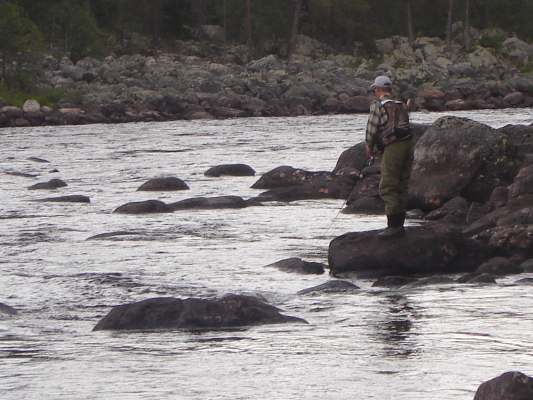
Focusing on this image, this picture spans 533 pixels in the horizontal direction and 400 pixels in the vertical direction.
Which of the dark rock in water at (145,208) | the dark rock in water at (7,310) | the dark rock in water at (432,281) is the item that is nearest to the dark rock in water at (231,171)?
the dark rock in water at (145,208)

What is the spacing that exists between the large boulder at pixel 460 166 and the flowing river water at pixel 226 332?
868 mm

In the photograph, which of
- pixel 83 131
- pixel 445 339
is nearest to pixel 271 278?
pixel 445 339

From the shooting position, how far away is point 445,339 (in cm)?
591

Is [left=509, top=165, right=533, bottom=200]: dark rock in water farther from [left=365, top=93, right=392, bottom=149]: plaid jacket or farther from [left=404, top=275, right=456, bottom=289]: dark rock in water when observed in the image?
[left=404, top=275, right=456, bottom=289]: dark rock in water

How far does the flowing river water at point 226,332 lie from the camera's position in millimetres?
5047

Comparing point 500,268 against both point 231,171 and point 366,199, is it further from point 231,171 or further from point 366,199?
point 231,171

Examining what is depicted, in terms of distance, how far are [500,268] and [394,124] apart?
155 cm

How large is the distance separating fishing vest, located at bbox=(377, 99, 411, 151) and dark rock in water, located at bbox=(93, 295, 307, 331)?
2.64 metres

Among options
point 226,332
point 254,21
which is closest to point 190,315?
point 226,332

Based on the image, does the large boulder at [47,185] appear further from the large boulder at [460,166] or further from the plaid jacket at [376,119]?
the plaid jacket at [376,119]

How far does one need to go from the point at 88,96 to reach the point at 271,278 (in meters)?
34.3

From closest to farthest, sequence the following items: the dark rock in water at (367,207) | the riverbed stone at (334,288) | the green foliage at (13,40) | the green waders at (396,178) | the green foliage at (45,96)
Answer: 1. the riverbed stone at (334,288)
2. the green waders at (396,178)
3. the dark rock in water at (367,207)
4. the green foliage at (45,96)
5. the green foliage at (13,40)

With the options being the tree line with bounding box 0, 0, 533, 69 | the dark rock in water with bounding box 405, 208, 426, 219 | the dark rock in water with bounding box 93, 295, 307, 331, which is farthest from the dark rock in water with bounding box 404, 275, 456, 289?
the tree line with bounding box 0, 0, 533, 69

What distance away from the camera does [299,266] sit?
8625 mm
